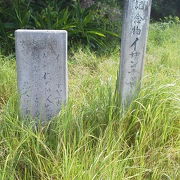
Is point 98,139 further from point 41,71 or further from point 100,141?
point 41,71

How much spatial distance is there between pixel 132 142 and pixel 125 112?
24 centimetres

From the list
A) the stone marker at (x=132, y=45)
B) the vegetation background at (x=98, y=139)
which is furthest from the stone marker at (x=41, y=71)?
the stone marker at (x=132, y=45)

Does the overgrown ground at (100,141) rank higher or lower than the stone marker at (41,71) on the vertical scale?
lower

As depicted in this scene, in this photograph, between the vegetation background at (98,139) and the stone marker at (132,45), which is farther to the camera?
the stone marker at (132,45)

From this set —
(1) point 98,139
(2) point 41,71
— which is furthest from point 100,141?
(2) point 41,71

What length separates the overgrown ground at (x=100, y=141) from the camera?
1.74 m

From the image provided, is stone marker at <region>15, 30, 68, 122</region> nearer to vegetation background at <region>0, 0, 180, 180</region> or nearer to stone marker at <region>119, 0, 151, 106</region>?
vegetation background at <region>0, 0, 180, 180</region>

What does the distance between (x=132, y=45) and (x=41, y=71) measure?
0.77m

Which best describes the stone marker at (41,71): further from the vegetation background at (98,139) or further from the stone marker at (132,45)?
the stone marker at (132,45)

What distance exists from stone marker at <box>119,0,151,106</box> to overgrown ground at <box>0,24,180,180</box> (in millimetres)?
109

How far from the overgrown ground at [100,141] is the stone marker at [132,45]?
0.36ft

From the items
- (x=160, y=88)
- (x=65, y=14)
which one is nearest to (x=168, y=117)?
(x=160, y=88)

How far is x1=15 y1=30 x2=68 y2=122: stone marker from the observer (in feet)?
7.03

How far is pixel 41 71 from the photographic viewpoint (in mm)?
2221
